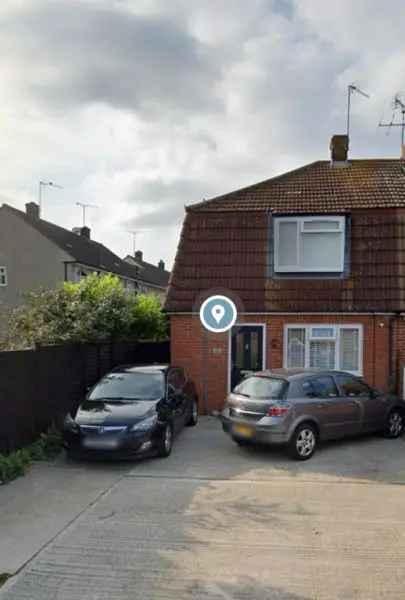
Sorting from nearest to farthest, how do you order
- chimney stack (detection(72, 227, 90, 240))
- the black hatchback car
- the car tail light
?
the black hatchback car → the car tail light → chimney stack (detection(72, 227, 90, 240))

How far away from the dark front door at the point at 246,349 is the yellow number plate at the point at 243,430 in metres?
3.80

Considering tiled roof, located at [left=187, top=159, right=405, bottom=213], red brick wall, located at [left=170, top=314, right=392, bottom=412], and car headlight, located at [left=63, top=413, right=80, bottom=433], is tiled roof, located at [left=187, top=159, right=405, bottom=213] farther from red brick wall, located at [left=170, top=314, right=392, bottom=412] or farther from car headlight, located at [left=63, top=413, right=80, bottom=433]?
car headlight, located at [left=63, top=413, right=80, bottom=433]

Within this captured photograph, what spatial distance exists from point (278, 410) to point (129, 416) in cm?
240

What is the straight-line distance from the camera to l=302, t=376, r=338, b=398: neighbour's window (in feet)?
27.8

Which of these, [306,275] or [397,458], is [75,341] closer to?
[306,275]

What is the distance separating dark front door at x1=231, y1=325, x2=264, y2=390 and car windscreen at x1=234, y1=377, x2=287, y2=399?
3339 millimetres

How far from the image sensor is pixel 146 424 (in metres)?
7.82

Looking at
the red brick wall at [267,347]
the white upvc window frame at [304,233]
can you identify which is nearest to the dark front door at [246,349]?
the red brick wall at [267,347]

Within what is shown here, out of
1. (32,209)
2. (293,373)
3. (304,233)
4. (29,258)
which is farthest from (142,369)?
(32,209)

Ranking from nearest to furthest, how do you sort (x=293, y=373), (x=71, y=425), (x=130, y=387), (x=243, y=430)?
(x=71, y=425) → (x=243, y=430) → (x=293, y=373) → (x=130, y=387)

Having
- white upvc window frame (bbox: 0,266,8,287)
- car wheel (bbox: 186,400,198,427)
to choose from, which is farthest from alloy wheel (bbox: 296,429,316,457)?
white upvc window frame (bbox: 0,266,8,287)

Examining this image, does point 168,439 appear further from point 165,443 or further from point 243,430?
point 243,430

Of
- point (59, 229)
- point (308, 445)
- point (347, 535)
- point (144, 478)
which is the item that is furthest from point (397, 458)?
point (59, 229)

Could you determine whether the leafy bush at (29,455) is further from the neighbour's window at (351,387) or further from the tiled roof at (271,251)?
the neighbour's window at (351,387)
